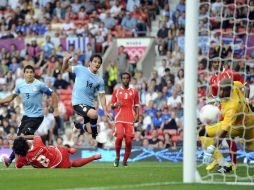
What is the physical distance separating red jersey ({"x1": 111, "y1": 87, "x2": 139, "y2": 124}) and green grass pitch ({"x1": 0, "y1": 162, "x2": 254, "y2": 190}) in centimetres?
351

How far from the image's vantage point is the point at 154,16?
3247 centimetres

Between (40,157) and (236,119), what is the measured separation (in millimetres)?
3240

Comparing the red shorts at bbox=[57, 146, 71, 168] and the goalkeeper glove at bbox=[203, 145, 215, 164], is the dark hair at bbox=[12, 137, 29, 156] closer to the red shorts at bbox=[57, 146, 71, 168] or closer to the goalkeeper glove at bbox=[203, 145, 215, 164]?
the red shorts at bbox=[57, 146, 71, 168]

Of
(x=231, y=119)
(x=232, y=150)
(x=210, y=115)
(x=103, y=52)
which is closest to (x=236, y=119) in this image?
(x=231, y=119)

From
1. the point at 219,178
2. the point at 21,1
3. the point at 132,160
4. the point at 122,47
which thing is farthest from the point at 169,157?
the point at 21,1

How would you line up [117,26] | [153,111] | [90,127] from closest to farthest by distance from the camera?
[90,127] < [153,111] < [117,26]

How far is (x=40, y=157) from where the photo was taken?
1573cm

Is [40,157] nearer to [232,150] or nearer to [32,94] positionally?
[32,94]

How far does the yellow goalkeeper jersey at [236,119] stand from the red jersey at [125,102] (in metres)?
4.23

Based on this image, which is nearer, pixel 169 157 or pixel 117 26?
pixel 169 157

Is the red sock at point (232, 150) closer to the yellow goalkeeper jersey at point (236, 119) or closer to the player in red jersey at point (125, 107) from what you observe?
the yellow goalkeeper jersey at point (236, 119)

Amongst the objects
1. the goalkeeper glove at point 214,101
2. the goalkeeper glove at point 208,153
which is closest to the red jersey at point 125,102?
the goalkeeper glove at point 214,101

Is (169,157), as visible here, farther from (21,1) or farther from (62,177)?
(21,1)

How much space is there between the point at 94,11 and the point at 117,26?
5.11 ft
